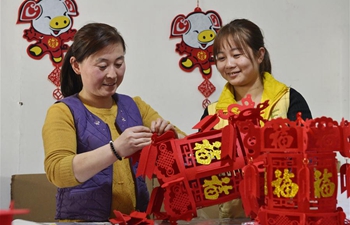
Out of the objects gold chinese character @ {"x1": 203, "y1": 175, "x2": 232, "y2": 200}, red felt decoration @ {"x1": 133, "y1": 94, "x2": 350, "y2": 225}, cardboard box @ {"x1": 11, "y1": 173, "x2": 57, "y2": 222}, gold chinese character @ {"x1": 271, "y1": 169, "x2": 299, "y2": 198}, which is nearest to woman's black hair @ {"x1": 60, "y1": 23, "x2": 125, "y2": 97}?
red felt decoration @ {"x1": 133, "y1": 94, "x2": 350, "y2": 225}

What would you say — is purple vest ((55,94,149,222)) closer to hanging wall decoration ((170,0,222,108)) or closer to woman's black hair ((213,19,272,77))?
woman's black hair ((213,19,272,77))

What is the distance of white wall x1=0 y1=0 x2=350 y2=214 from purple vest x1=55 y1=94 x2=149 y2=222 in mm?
1022

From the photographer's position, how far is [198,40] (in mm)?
2666

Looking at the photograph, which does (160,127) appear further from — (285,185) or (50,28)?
(50,28)

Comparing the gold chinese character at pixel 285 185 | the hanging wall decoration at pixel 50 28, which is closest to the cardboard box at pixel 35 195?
the hanging wall decoration at pixel 50 28

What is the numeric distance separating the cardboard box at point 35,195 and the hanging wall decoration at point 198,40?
85 centimetres

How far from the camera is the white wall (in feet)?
8.15

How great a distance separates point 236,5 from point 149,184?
101cm

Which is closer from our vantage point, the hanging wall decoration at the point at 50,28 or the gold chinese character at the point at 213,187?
the gold chinese character at the point at 213,187

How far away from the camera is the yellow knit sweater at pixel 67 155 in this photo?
1378 mm

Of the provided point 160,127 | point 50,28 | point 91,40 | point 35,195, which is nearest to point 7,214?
point 160,127

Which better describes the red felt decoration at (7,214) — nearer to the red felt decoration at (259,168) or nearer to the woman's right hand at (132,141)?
the red felt decoration at (259,168)

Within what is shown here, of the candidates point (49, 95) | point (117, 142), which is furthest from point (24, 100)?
point (117, 142)

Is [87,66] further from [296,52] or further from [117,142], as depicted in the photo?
Result: [296,52]
